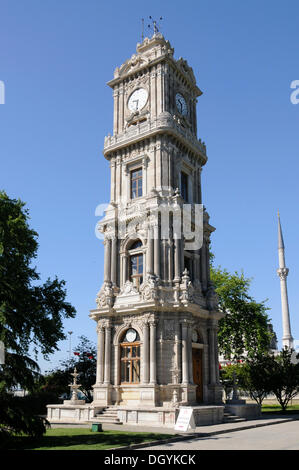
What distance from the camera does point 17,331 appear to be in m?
18.7

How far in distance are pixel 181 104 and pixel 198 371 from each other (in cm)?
2169

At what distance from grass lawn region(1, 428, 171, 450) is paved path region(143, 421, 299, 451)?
4.51ft

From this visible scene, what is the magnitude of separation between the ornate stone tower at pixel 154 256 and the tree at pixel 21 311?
30.0ft

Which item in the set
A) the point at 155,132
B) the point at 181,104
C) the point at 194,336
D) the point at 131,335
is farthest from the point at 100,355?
the point at 181,104

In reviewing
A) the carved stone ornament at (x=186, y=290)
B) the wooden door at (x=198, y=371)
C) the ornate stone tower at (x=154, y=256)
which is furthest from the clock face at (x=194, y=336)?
the carved stone ornament at (x=186, y=290)

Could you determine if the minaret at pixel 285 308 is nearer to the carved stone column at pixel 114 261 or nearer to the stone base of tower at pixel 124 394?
the carved stone column at pixel 114 261

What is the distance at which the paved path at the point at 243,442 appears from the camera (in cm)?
1664

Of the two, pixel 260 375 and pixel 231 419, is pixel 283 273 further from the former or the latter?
pixel 231 419

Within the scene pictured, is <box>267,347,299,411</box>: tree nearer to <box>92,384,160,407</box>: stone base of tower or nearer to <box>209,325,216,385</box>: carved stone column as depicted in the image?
<box>209,325,216,385</box>: carved stone column

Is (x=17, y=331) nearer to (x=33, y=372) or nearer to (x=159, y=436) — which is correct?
(x=33, y=372)

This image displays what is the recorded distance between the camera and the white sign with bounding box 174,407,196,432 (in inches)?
803

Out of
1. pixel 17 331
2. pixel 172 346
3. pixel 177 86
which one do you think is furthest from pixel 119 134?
pixel 17 331

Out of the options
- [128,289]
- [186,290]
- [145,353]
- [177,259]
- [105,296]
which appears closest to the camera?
[145,353]

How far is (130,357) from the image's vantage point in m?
30.8
